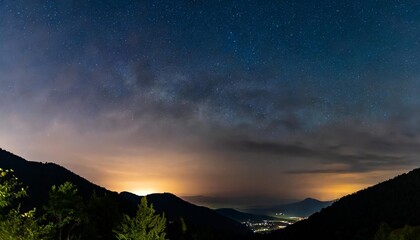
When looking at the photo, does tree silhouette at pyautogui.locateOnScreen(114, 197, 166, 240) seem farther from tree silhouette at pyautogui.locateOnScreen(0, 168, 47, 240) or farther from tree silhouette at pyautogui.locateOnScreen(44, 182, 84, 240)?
tree silhouette at pyautogui.locateOnScreen(0, 168, 47, 240)

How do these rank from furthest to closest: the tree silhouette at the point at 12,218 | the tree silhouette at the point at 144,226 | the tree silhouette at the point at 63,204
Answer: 1. the tree silhouette at the point at 63,204
2. the tree silhouette at the point at 144,226
3. the tree silhouette at the point at 12,218

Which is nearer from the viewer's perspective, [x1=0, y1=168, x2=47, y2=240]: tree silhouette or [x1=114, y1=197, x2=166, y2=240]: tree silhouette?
[x1=0, y1=168, x2=47, y2=240]: tree silhouette

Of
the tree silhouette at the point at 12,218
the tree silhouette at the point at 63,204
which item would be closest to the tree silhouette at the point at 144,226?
the tree silhouette at the point at 63,204

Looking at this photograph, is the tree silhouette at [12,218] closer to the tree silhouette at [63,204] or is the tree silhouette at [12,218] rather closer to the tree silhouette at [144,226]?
the tree silhouette at [144,226]

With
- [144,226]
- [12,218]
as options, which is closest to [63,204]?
[144,226]

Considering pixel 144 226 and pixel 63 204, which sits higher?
pixel 63 204

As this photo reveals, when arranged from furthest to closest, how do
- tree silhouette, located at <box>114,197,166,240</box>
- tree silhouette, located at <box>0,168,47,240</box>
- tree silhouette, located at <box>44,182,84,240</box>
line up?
1. tree silhouette, located at <box>44,182,84,240</box>
2. tree silhouette, located at <box>114,197,166,240</box>
3. tree silhouette, located at <box>0,168,47,240</box>

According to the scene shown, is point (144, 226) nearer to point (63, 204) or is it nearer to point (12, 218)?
point (12, 218)

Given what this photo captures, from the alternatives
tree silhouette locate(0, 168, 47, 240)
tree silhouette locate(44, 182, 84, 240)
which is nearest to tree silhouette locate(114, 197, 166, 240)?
tree silhouette locate(44, 182, 84, 240)

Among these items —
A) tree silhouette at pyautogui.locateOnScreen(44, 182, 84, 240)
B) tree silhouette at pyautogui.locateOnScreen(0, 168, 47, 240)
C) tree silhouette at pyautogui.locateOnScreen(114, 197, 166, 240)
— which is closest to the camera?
tree silhouette at pyautogui.locateOnScreen(0, 168, 47, 240)

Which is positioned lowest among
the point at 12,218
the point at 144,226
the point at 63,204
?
the point at 144,226

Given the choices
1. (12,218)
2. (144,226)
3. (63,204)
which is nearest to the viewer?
(12,218)

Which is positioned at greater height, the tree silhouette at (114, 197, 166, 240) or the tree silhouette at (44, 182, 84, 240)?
the tree silhouette at (44, 182, 84, 240)

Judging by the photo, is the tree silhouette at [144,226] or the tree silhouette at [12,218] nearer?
the tree silhouette at [12,218]
